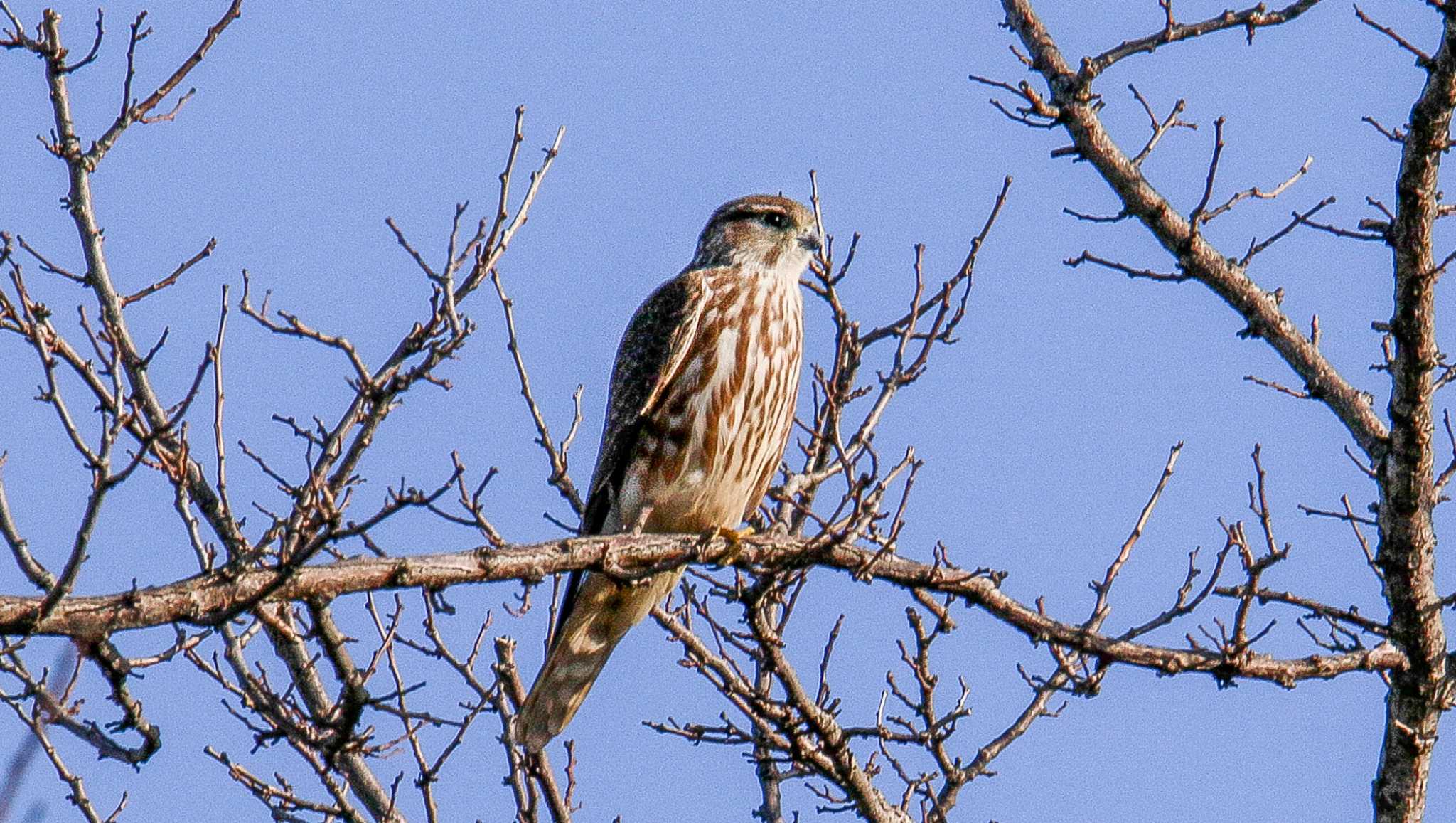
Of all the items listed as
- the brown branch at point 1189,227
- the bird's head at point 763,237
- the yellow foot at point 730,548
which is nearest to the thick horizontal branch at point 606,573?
the yellow foot at point 730,548

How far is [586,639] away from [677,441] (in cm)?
75

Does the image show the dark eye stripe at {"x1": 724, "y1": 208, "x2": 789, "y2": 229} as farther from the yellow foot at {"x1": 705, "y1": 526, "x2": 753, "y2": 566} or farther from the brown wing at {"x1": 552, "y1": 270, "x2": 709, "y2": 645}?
the yellow foot at {"x1": 705, "y1": 526, "x2": 753, "y2": 566}

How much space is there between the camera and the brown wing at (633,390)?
5.96m

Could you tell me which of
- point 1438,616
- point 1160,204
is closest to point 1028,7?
point 1160,204

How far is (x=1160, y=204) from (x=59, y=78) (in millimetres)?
3234

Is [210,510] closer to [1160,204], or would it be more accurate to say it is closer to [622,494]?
[622,494]

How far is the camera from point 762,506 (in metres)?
6.20

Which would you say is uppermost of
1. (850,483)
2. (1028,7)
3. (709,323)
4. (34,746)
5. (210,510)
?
(1028,7)

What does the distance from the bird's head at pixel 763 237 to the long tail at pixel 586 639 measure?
1.34m

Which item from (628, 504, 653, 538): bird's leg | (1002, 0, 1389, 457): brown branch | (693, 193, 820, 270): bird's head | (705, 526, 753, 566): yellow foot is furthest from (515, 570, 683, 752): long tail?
(1002, 0, 1389, 457): brown branch

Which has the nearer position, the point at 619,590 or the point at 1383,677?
the point at 1383,677

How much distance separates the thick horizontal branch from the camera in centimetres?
327

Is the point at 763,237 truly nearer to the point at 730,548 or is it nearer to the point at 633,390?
the point at 633,390

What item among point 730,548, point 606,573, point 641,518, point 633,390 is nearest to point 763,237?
point 633,390
